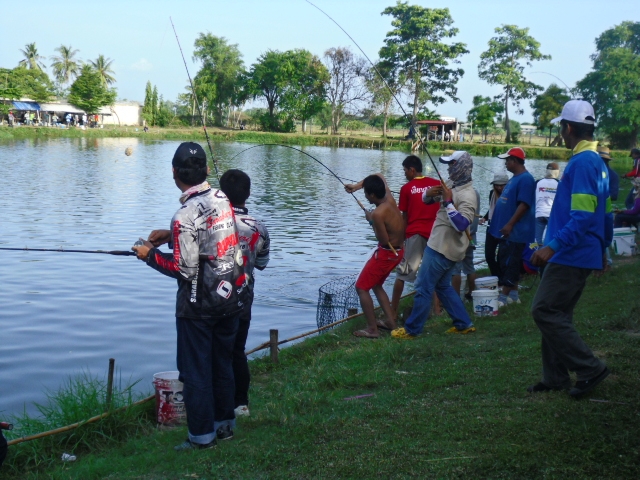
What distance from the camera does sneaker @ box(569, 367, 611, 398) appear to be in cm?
466

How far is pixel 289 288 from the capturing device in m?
12.6

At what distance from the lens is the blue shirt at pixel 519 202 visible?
8328mm

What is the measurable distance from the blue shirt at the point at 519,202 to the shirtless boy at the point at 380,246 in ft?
4.72

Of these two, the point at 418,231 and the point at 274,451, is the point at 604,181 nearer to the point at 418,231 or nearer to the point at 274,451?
the point at 274,451

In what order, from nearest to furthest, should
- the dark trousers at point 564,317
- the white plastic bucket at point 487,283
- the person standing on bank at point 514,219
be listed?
the dark trousers at point 564,317 < the person standing on bank at point 514,219 < the white plastic bucket at point 487,283

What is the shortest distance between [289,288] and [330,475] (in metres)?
8.77

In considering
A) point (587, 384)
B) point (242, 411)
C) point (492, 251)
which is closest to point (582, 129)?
point (587, 384)

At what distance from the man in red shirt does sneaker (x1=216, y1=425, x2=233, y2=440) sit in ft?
13.1

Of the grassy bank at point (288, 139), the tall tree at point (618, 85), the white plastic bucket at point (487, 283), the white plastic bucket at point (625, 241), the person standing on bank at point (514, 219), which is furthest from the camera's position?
the tall tree at point (618, 85)

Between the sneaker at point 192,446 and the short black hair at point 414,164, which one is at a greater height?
the short black hair at point 414,164

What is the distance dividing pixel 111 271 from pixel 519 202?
26.1ft

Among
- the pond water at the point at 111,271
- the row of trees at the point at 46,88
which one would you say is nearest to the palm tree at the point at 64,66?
the row of trees at the point at 46,88

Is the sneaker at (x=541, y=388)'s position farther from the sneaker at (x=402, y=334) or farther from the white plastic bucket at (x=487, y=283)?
the white plastic bucket at (x=487, y=283)

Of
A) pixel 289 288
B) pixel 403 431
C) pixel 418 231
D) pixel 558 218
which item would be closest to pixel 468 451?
pixel 403 431
